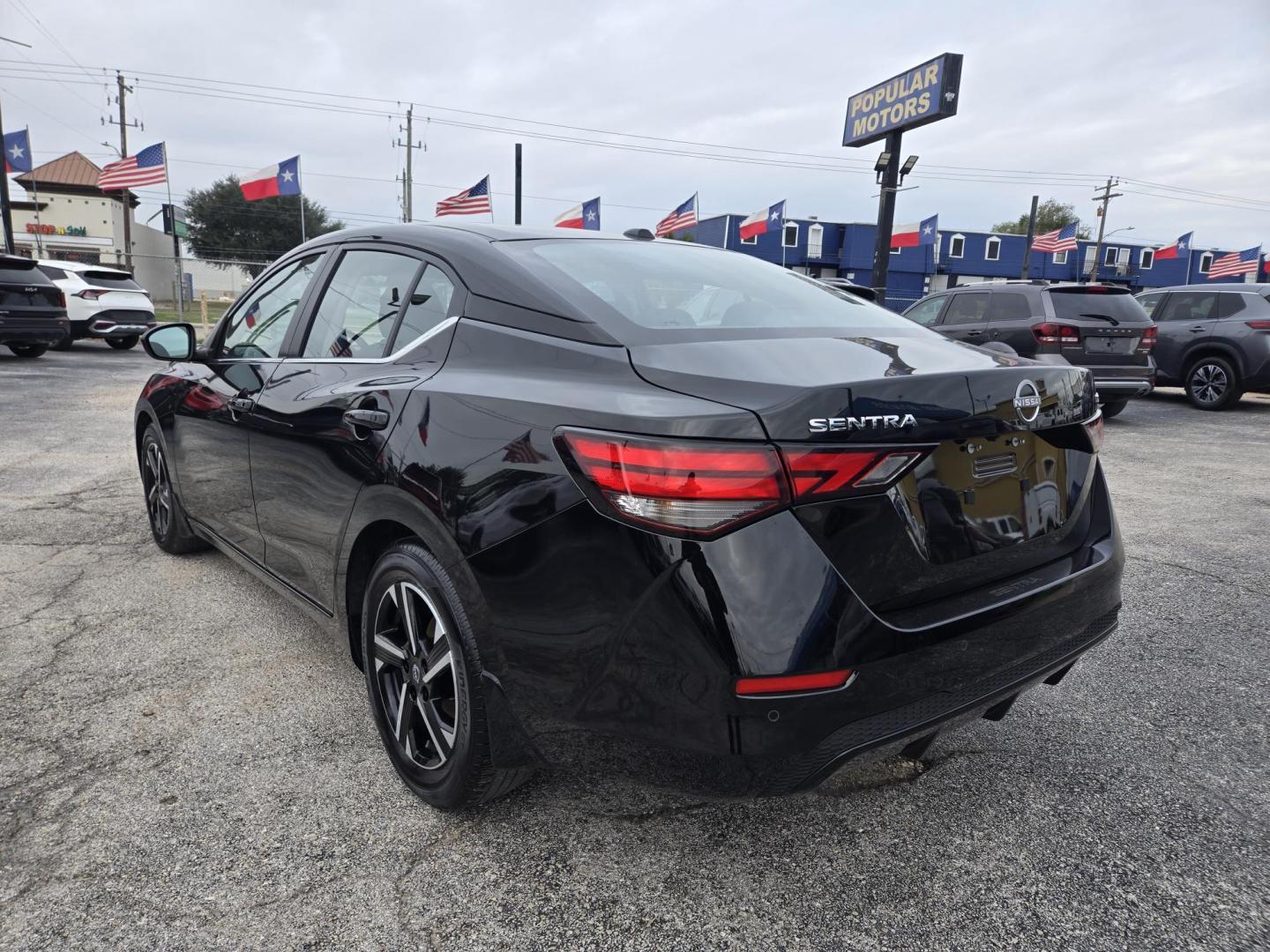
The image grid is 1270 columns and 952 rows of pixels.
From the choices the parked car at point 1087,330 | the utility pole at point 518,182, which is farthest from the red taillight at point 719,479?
the utility pole at point 518,182

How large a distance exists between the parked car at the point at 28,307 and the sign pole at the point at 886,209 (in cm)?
1706

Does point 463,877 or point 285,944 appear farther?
point 463,877

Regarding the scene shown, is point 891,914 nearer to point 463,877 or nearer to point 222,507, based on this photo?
point 463,877

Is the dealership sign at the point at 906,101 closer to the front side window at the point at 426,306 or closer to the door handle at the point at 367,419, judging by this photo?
the front side window at the point at 426,306

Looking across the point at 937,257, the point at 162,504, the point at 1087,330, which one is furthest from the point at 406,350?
the point at 937,257

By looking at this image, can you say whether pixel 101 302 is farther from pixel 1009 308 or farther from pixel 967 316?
pixel 1009 308

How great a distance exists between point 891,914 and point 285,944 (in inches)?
51.8

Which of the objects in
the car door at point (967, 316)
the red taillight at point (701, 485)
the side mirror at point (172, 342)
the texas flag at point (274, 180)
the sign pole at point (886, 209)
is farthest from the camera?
the texas flag at point (274, 180)

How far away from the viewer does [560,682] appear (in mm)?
1749

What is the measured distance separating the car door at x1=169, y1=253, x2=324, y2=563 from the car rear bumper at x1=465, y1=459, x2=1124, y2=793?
1.61 metres

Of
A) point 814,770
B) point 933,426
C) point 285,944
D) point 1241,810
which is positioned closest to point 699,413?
point 933,426

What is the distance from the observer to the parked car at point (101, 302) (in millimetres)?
15516

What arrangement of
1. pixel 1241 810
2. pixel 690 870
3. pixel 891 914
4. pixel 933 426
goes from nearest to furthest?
1. pixel 933 426
2. pixel 891 914
3. pixel 690 870
4. pixel 1241 810

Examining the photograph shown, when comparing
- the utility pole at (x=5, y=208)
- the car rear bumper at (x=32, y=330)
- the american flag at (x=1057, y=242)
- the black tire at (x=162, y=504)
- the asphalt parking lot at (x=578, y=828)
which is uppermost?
the american flag at (x=1057, y=242)
